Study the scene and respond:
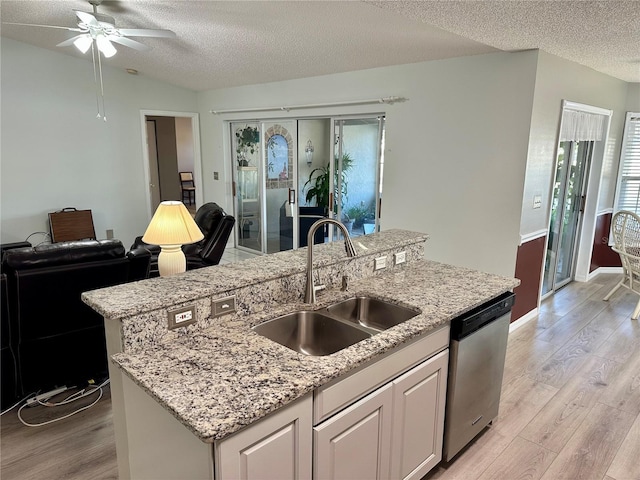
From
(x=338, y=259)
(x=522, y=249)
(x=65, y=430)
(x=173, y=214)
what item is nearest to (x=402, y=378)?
(x=338, y=259)

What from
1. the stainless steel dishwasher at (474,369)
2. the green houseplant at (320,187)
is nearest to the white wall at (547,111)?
the stainless steel dishwasher at (474,369)

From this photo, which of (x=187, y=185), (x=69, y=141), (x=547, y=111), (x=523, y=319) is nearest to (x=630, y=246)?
(x=523, y=319)

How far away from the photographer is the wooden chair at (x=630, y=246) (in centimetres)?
424

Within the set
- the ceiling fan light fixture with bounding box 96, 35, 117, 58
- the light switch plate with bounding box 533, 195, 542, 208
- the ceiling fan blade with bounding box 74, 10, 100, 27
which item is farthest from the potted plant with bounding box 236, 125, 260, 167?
the light switch plate with bounding box 533, 195, 542, 208

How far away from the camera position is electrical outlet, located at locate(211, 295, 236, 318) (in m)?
1.80

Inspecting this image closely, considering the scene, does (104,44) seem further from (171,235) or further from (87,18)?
(171,235)

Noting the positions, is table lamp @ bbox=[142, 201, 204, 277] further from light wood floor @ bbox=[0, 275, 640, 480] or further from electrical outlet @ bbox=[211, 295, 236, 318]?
light wood floor @ bbox=[0, 275, 640, 480]

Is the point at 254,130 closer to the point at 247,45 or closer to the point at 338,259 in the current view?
the point at 247,45

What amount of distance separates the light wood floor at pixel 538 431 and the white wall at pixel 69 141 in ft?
12.6

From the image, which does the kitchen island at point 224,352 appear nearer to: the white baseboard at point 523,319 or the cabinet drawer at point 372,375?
the cabinet drawer at point 372,375

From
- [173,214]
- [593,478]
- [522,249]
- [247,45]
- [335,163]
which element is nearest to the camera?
[593,478]

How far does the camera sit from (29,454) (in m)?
2.34

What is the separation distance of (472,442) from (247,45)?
3.84m

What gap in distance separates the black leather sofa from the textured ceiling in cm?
204
